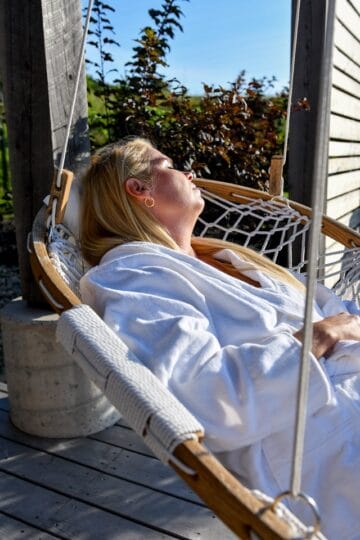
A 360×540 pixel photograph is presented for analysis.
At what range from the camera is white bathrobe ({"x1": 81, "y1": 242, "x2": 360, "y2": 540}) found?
109 cm

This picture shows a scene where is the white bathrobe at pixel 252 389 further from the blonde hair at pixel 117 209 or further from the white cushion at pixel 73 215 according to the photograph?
the white cushion at pixel 73 215

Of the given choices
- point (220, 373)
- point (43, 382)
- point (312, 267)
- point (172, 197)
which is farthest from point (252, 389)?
point (43, 382)

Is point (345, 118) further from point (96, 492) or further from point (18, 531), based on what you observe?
point (18, 531)

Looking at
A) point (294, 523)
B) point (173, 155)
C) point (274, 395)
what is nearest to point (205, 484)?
point (294, 523)

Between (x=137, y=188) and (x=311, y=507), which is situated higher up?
(x=137, y=188)

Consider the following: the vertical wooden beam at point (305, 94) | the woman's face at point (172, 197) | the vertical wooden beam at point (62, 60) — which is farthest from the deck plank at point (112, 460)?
the vertical wooden beam at point (305, 94)

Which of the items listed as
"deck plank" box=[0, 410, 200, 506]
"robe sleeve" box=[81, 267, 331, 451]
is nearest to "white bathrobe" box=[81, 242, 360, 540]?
"robe sleeve" box=[81, 267, 331, 451]

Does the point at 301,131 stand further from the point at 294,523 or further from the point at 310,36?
the point at 294,523

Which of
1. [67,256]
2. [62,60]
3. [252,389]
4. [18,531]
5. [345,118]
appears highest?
[62,60]

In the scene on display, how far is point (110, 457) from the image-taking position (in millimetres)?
1942

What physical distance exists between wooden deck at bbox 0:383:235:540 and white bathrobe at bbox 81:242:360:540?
1.85 ft

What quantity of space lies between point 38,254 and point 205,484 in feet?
2.57

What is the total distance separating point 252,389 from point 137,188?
0.70m

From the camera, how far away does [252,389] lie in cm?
110
